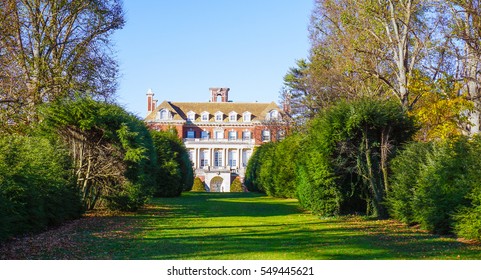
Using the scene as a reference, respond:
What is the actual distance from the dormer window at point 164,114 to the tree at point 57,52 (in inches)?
2031

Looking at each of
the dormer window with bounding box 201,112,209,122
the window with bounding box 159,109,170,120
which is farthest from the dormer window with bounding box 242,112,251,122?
the window with bounding box 159,109,170,120

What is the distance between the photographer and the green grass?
9.97 meters

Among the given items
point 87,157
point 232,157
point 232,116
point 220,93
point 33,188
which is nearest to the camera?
point 33,188

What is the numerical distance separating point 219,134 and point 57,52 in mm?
56982

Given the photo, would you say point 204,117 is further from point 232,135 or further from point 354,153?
point 354,153

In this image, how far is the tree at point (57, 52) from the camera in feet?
63.4

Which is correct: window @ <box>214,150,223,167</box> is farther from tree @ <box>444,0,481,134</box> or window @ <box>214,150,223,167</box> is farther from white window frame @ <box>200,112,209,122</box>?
tree @ <box>444,0,481,134</box>

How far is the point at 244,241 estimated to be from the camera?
1183 cm

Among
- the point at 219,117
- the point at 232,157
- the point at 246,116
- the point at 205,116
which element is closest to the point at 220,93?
the point at 219,117

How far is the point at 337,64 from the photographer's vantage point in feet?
89.8

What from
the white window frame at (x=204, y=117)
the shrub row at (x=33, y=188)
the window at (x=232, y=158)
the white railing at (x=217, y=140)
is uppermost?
the white window frame at (x=204, y=117)

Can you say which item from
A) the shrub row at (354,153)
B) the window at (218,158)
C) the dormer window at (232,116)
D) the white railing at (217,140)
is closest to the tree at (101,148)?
the shrub row at (354,153)

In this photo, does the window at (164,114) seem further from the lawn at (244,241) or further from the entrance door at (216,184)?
the lawn at (244,241)
